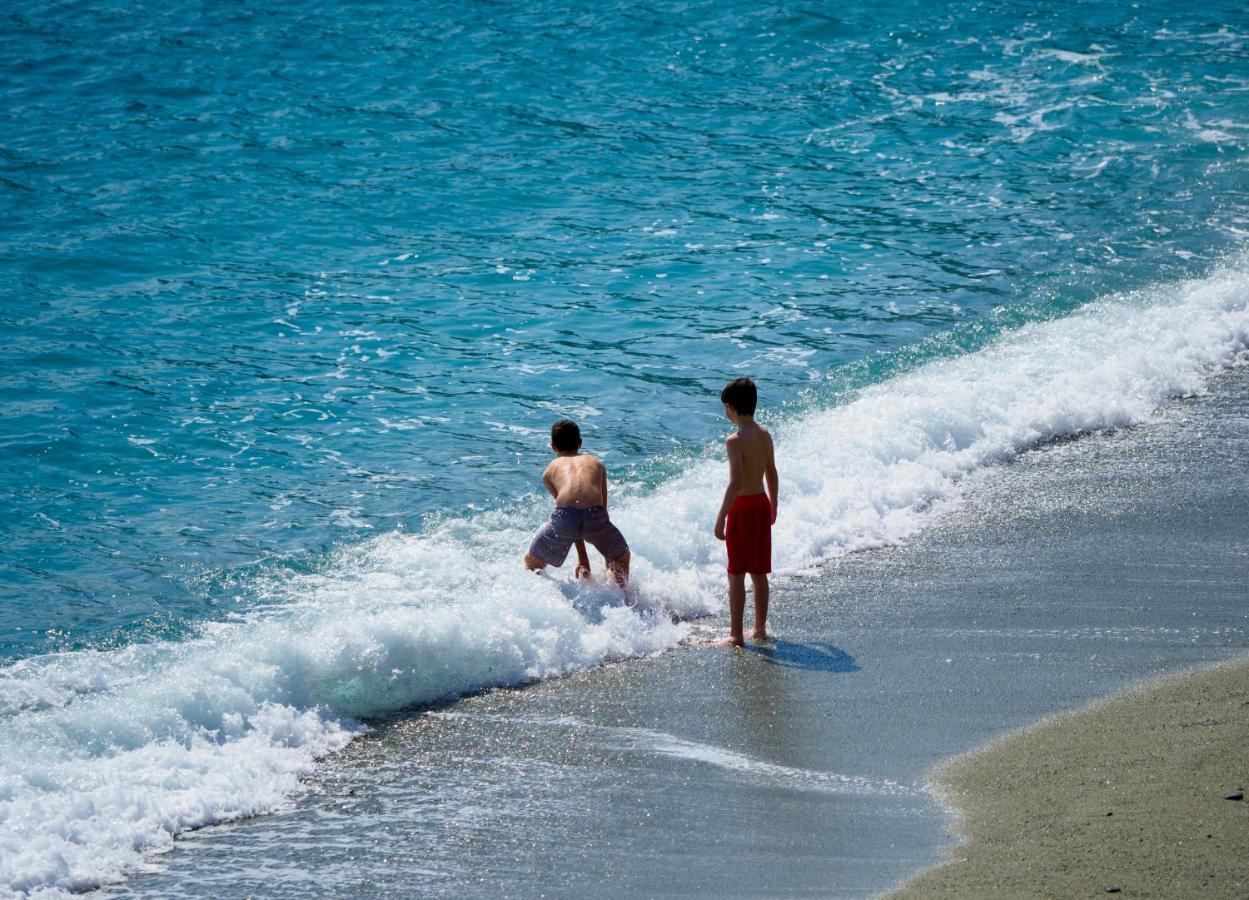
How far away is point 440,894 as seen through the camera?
509 centimetres

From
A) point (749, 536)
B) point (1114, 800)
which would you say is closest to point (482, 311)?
point (749, 536)

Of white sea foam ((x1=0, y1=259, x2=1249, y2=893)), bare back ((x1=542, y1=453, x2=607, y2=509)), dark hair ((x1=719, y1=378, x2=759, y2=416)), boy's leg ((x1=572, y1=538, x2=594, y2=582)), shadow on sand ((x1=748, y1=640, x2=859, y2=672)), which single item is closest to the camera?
white sea foam ((x1=0, y1=259, x2=1249, y2=893))

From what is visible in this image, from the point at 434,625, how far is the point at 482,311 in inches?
290

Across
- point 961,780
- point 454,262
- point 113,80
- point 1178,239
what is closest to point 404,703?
point 961,780

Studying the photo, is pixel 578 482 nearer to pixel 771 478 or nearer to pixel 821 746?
pixel 771 478

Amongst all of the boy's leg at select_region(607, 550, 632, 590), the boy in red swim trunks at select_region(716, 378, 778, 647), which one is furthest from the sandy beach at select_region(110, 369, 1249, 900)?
the boy's leg at select_region(607, 550, 632, 590)

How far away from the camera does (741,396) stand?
7223 millimetres

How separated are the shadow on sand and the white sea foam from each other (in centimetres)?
59

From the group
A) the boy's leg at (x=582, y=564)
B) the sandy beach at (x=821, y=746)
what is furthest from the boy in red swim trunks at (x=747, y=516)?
the boy's leg at (x=582, y=564)

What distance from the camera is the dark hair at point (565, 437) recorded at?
8086 millimetres

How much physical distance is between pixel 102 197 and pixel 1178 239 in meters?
13.1

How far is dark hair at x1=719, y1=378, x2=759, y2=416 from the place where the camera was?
283 inches

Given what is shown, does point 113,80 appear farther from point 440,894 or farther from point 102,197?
point 440,894

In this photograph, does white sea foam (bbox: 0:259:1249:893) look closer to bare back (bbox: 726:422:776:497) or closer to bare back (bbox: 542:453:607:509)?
bare back (bbox: 542:453:607:509)
